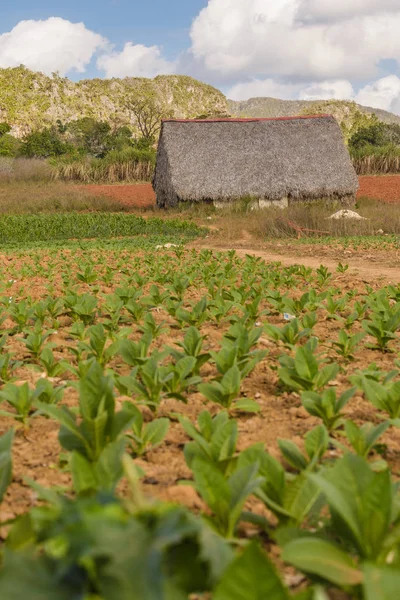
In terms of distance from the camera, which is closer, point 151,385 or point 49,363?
point 151,385

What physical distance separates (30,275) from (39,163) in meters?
31.9

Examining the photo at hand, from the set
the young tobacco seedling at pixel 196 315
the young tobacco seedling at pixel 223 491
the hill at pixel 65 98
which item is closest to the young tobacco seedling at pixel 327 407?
the young tobacco seedling at pixel 223 491

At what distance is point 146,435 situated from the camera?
2.23 m

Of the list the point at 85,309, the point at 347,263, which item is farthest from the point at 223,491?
the point at 347,263

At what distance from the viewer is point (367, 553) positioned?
1.22 m

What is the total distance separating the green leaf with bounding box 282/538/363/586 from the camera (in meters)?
1.06

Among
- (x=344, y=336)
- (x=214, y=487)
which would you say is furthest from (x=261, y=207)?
(x=214, y=487)

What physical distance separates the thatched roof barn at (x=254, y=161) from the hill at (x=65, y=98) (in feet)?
236

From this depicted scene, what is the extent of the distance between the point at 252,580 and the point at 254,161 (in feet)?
79.8

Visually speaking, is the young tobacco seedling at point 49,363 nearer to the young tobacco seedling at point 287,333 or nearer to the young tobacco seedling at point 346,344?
the young tobacco seedling at point 287,333

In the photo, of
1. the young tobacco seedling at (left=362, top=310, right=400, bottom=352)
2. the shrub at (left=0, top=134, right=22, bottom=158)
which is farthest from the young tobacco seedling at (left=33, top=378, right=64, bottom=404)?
the shrub at (left=0, top=134, right=22, bottom=158)

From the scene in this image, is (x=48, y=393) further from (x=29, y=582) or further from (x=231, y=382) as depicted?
(x=29, y=582)

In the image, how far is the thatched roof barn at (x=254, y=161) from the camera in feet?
78.2

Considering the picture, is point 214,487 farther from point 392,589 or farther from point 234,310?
point 234,310
